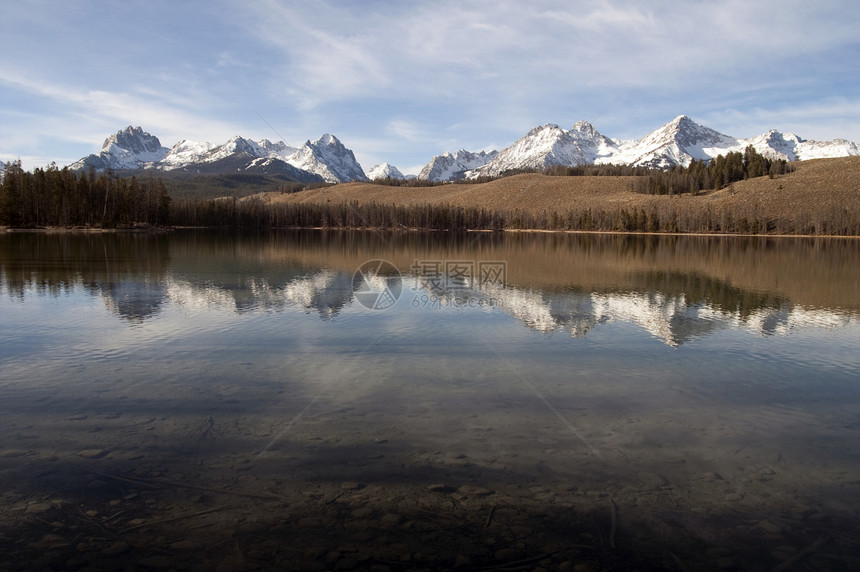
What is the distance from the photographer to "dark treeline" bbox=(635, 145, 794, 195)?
169 meters

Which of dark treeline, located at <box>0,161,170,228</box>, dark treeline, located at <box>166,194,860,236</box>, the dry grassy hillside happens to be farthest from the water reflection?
the dry grassy hillside

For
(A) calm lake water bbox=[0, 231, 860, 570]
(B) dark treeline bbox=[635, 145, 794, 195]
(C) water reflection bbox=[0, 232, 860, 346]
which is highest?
(B) dark treeline bbox=[635, 145, 794, 195]

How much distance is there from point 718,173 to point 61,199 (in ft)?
601

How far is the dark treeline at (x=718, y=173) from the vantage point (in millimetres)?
169375

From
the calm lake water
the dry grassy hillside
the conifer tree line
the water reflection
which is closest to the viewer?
the calm lake water

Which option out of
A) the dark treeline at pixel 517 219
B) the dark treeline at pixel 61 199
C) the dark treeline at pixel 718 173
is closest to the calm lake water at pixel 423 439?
the dark treeline at pixel 61 199

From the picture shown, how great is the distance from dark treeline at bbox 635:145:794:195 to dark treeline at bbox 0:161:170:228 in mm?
159960

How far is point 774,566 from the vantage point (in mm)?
5695

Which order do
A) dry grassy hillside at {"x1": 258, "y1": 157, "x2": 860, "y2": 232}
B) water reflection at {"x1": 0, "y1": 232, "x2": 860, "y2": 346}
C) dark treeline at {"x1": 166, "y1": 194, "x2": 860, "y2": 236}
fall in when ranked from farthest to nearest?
1. dark treeline at {"x1": 166, "y1": 194, "x2": 860, "y2": 236}
2. dry grassy hillside at {"x1": 258, "y1": 157, "x2": 860, "y2": 232}
3. water reflection at {"x1": 0, "y1": 232, "x2": 860, "y2": 346}

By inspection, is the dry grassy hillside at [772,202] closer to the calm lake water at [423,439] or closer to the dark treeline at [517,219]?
the dark treeline at [517,219]

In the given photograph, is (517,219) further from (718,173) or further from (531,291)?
(531,291)

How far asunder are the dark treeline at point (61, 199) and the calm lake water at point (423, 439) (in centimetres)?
8632

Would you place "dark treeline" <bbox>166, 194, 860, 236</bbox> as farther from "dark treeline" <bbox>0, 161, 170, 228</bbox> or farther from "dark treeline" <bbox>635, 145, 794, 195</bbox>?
"dark treeline" <bbox>0, 161, 170, 228</bbox>

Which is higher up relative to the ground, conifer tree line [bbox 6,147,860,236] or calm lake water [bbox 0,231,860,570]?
conifer tree line [bbox 6,147,860,236]
